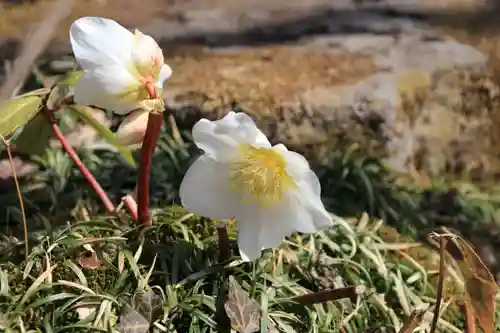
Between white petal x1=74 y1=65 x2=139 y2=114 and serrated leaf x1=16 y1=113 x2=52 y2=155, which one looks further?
serrated leaf x1=16 y1=113 x2=52 y2=155

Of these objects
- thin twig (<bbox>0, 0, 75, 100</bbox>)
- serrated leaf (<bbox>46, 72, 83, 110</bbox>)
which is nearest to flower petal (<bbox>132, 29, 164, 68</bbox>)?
serrated leaf (<bbox>46, 72, 83, 110</bbox>)

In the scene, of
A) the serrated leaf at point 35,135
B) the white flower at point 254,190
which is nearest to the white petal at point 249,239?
the white flower at point 254,190

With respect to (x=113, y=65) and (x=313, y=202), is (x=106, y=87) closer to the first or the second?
(x=113, y=65)

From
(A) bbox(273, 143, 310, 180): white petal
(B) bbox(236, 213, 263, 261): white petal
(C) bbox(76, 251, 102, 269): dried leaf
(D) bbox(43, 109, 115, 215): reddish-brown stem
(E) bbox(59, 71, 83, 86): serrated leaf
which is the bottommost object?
(C) bbox(76, 251, 102, 269): dried leaf

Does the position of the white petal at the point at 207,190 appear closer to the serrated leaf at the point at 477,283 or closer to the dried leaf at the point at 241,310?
the dried leaf at the point at 241,310

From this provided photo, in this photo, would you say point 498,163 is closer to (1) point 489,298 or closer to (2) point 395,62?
(2) point 395,62

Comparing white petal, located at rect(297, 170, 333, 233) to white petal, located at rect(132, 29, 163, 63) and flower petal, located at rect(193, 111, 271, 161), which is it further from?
white petal, located at rect(132, 29, 163, 63)
